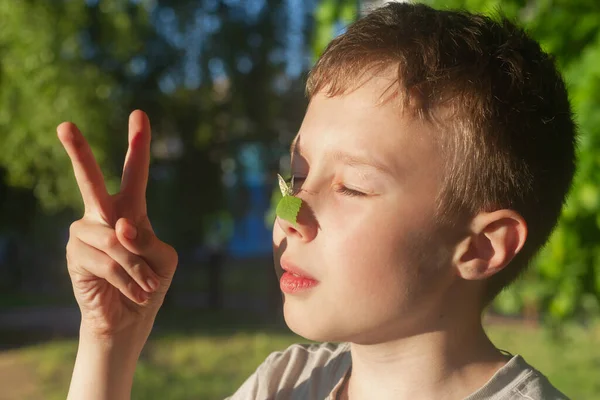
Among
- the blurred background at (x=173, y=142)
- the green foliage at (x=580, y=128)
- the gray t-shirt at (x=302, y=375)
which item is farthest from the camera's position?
the blurred background at (x=173, y=142)

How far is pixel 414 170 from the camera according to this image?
45.9 inches

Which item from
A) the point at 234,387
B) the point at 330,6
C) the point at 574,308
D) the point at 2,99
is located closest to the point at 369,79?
the point at 330,6

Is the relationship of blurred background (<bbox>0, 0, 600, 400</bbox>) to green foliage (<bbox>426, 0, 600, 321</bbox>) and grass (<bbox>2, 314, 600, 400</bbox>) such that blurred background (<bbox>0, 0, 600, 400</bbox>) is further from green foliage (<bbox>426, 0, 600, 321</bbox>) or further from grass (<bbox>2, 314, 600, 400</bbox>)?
green foliage (<bbox>426, 0, 600, 321</bbox>)

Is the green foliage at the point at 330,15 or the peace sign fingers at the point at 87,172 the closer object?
the peace sign fingers at the point at 87,172

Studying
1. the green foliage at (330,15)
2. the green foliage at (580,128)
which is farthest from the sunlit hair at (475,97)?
the green foliage at (330,15)

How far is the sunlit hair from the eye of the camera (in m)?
1.18

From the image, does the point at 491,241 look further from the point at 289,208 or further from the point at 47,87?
the point at 47,87

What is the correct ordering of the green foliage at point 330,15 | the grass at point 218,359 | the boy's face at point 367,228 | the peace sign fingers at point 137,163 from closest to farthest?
the boy's face at point 367,228, the peace sign fingers at point 137,163, the green foliage at point 330,15, the grass at point 218,359

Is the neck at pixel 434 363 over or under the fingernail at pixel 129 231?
under

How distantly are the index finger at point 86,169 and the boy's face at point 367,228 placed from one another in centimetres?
31

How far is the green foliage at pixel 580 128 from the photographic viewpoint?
207 centimetres

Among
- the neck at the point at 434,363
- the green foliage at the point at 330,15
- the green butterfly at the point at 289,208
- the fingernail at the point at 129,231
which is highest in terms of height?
the green foliage at the point at 330,15

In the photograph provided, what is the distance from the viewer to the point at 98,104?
23.7 feet

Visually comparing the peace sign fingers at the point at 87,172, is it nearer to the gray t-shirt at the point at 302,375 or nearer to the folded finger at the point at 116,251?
the folded finger at the point at 116,251
